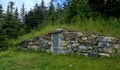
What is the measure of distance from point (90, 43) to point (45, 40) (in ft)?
9.19

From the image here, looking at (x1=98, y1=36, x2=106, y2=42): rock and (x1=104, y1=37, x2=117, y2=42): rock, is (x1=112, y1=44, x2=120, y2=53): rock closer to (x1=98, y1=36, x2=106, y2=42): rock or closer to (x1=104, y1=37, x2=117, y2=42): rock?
(x1=104, y1=37, x2=117, y2=42): rock

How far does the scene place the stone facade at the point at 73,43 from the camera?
1176cm

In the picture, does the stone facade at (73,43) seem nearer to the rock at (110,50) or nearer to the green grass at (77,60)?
the rock at (110,50)

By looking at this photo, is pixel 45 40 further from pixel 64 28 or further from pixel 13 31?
pixel 13 31

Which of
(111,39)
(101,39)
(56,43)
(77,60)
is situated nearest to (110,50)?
(111,39)

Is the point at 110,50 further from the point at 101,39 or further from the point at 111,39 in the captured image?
the point at 101,39

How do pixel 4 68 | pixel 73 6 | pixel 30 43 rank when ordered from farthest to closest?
pixel 73 6
pixel 30 43
pixel 4 68

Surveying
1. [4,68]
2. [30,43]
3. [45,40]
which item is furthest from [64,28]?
[4,68]

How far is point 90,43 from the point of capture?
480 inches

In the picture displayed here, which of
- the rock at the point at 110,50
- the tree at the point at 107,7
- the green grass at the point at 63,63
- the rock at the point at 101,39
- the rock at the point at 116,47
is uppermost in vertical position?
the tree at the point at 107,7

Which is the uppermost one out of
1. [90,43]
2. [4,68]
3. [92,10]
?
[92,10]

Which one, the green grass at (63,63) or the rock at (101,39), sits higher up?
the rock at (101,39)

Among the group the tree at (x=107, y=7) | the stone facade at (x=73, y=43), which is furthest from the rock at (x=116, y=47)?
the tree at (x=107, y=7)

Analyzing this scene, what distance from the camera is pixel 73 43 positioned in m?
12.7
